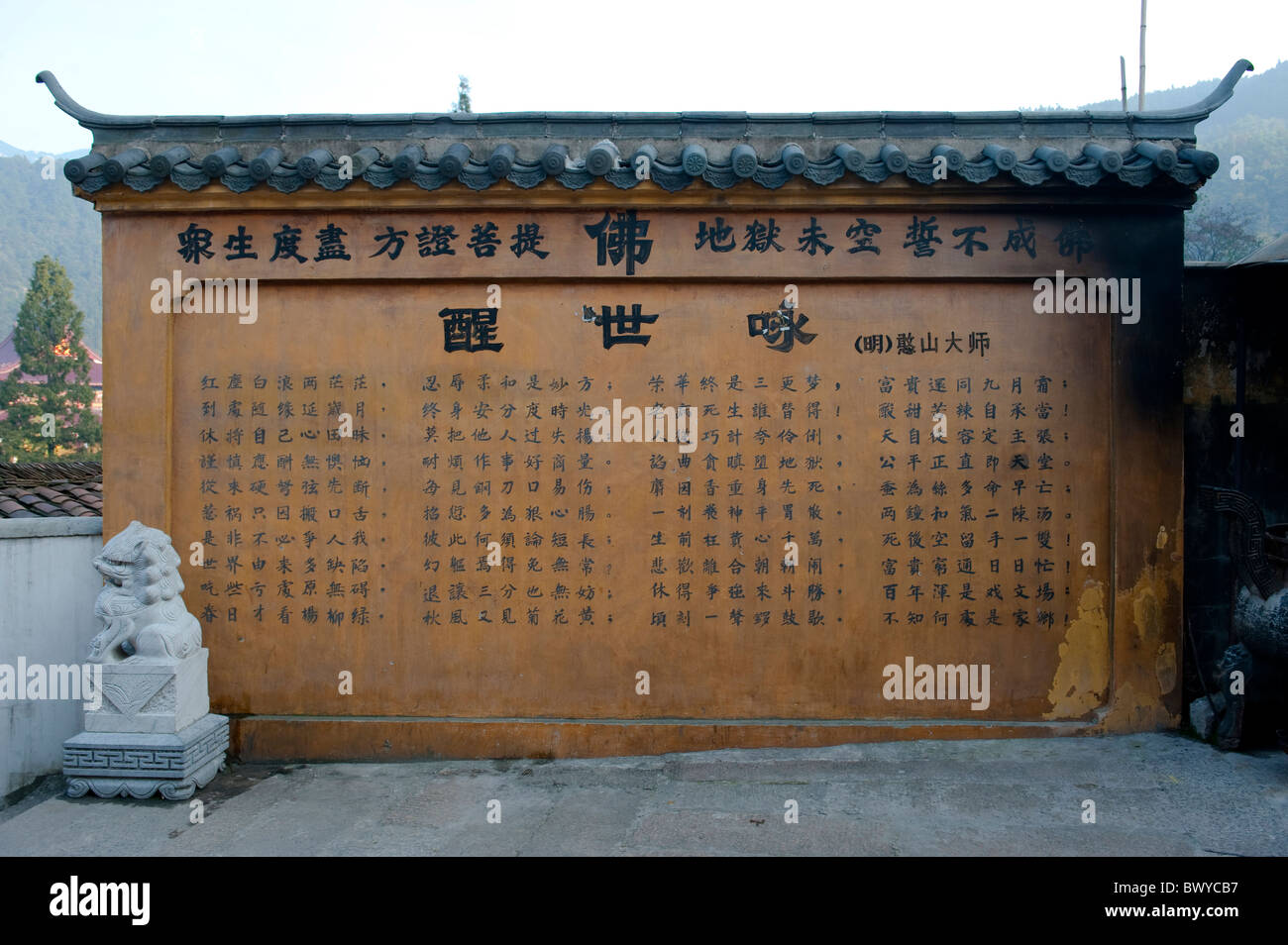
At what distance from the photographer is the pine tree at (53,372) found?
22.7 m

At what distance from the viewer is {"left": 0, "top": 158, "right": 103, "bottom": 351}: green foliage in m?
51.3

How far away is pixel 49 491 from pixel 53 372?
67.4 ft

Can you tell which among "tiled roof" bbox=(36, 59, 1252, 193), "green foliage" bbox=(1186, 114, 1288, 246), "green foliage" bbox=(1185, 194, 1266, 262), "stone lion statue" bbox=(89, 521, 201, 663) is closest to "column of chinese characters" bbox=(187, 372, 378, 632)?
"stone lion statue" bbox=(89, 521, 201, 663)

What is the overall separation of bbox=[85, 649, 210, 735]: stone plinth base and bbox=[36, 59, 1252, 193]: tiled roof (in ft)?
9.03

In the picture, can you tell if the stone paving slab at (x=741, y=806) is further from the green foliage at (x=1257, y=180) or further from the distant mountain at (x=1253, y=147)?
the green foliage at (x=1257, y=180)

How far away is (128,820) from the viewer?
4.43 m

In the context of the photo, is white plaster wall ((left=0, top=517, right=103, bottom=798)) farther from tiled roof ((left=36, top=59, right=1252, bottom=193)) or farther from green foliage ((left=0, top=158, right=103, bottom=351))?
green foliage ((left=0, top=158, right=103, bottom=351))

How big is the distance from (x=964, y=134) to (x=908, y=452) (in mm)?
1978

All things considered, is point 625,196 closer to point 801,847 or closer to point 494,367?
point 494,367

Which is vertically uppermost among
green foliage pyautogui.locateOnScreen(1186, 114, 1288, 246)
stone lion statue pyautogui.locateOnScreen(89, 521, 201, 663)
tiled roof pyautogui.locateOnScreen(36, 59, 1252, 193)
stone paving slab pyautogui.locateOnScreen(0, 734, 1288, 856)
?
green foliage pyautogui.locateOnScreen(1186, 114, 1288, 246)

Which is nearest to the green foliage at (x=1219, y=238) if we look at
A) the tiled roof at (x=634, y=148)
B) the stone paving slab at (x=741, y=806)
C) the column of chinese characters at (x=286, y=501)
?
the tiled roof at (x=634, y=148)

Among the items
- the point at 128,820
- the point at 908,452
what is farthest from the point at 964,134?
the point at 128,820

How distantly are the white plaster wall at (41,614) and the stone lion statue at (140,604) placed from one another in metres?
1.05

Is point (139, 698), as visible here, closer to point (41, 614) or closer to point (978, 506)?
point (41, 614)
